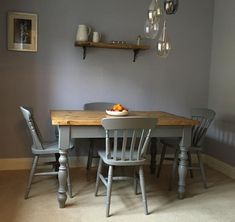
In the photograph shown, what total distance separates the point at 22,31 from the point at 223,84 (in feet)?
8.54

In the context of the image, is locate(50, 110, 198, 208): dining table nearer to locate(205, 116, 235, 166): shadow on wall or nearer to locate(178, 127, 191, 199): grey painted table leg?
locate(178, 127, 191, 199): grey painted table leg

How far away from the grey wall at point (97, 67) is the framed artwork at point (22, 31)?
0.21ft

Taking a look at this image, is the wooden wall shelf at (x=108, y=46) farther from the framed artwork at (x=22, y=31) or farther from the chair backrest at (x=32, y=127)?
the chair backrest at (x=32, y=127)

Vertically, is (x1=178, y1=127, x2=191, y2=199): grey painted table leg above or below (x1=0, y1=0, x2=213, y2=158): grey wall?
below

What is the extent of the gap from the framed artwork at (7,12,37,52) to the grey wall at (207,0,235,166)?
2.38m

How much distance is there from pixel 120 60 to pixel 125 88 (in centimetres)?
37

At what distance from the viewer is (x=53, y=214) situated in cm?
246

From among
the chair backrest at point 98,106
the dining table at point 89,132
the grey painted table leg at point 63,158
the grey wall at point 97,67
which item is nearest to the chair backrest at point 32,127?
the dining table at point 89,132

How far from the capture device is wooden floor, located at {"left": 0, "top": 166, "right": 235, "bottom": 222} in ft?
8.05

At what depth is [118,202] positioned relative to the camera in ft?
9.04

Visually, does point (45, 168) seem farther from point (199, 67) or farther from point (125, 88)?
point (199, 67)

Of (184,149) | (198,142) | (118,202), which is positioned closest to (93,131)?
(118,202)

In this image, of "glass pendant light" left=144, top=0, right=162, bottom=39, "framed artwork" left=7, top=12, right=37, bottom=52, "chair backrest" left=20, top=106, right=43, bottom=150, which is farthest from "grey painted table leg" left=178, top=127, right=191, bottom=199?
"framed artwork" left=7, top=12, right=37, bottom=52

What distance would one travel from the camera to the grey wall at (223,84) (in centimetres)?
374
